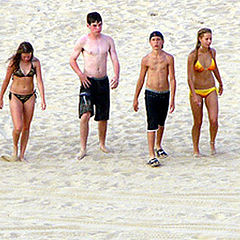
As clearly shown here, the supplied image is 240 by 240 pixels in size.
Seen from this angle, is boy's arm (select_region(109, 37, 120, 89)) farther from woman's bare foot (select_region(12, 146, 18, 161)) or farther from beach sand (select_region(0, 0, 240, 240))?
A: woman's bare foot (select_region(12, 146, 18, 161))

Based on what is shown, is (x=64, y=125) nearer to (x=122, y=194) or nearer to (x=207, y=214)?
(x=122, y=194)

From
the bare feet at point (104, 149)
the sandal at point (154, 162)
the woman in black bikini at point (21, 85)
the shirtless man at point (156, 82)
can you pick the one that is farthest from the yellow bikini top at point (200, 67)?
the woman in black bikini at point (21, 85)

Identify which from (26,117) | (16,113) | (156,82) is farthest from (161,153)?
(16,113)

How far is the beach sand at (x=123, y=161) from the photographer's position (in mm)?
7117

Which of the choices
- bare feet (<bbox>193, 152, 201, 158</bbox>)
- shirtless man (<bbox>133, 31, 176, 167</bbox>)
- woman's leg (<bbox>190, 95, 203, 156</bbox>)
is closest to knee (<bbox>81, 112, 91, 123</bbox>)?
shirtless man (<bbox>133, 31, 176, 167</bbox>)

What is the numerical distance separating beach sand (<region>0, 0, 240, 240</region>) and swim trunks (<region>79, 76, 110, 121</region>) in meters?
0.60

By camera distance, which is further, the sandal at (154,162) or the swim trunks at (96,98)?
the swim trunks at (96,98)

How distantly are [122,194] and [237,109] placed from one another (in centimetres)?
487

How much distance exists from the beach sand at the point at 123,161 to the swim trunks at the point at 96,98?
60 cm

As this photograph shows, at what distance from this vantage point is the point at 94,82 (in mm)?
9719

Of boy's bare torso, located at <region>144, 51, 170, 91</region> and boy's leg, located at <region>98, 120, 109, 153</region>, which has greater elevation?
boy's bare torso, located at <region>144, 51, 170, 91</region>

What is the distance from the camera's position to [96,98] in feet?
32.2

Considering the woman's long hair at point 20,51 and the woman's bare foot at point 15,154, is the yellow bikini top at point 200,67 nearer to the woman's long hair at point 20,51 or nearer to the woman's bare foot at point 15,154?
the woman's long hair at point 20,51

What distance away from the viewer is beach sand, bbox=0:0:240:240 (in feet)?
23.4
